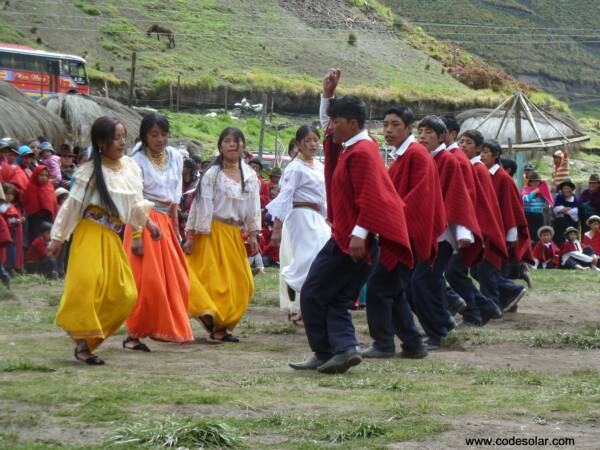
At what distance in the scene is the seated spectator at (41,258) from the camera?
16266 mm

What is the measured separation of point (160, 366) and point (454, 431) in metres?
3.00

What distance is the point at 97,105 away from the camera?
28.0 meters

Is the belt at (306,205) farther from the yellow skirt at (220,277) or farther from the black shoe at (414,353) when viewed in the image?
the black shoe at (414,353)

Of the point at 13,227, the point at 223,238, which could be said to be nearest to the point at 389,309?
the point at 223,238

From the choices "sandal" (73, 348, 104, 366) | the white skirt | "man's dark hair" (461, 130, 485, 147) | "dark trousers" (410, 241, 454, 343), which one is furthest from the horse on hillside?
"sandal" (73, 348, 104, 366)

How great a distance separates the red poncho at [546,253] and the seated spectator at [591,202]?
4.17ft

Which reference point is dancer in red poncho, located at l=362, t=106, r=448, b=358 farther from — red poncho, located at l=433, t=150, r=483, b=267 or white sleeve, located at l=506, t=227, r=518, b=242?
white sleeve, located at l=506, t=227, r=518, b=242

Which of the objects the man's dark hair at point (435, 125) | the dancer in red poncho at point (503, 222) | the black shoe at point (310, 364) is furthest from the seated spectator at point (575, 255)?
the black shoe at point (310, 364)

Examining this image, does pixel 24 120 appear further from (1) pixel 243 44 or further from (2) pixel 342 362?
(1) pixel 243 44

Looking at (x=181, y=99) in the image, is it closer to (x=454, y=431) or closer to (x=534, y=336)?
(x=534, y=336)

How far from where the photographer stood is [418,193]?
8.94 m

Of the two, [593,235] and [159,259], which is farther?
[593,235]

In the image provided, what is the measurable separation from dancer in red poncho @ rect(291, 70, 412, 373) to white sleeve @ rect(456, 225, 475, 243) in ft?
6.84

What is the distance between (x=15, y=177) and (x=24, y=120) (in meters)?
7.91
